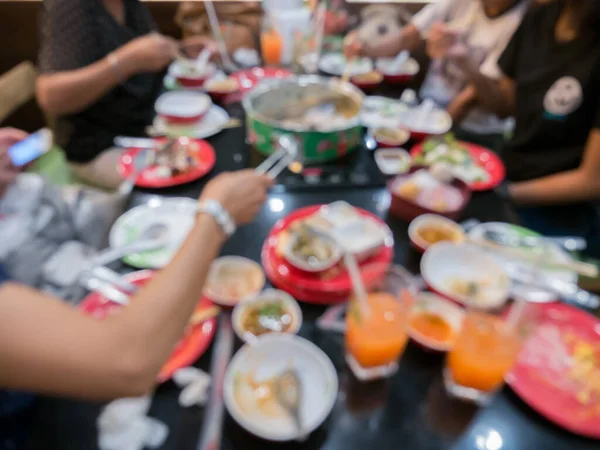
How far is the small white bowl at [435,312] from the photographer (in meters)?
0.92

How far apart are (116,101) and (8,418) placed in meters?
1.27

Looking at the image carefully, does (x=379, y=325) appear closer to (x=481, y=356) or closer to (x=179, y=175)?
(x=481, y=356)

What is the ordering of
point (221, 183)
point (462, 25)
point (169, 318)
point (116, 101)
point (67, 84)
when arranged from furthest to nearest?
point (462, 25), point (116, 101), point (67, 84), point (221, 183), point (169, 318)

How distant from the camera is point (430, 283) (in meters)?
1.04

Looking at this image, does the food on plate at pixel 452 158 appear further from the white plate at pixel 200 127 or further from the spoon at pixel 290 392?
the spoon at pixel 290 392

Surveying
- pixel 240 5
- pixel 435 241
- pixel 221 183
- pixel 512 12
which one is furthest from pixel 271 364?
pixel 240 5

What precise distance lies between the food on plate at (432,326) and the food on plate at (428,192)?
1.30ft

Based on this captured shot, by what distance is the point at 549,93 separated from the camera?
162 cm

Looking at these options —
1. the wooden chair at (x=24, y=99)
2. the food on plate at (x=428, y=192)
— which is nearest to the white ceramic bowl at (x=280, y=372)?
the food on plate at (x=428, y=192)

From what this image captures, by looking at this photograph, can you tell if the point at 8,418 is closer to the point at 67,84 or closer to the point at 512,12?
the point at 67,84

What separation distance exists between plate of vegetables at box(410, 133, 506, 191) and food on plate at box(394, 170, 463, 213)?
0.07 metres

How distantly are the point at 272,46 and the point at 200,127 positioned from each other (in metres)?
0.70

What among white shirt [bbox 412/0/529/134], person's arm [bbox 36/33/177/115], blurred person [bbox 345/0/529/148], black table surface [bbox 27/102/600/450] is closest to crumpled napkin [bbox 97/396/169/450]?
black table surface [bbox 27/102/600/450]

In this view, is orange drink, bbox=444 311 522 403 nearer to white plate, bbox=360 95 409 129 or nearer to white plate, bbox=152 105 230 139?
white plate, bbox=360 95 409 129
